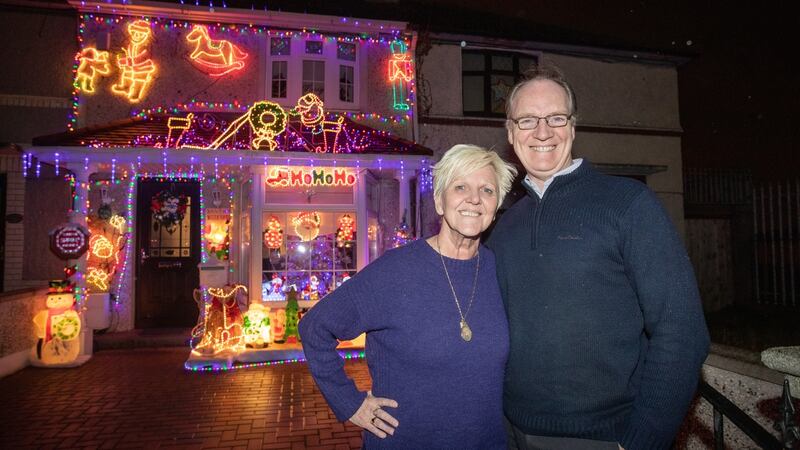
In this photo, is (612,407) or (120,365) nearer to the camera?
(612,407)

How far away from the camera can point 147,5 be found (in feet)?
26.5

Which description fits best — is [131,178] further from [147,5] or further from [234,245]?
[147,5]

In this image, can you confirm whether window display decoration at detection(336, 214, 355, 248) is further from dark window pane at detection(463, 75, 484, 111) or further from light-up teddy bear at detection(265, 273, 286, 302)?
dark window pane at detection(463, 75, 484, 111)

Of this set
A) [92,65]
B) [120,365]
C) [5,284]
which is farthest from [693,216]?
[5,284]

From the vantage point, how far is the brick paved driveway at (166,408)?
4.29 meters

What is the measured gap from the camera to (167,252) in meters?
8.69

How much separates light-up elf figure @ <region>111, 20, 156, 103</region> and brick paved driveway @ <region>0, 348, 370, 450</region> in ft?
16.5

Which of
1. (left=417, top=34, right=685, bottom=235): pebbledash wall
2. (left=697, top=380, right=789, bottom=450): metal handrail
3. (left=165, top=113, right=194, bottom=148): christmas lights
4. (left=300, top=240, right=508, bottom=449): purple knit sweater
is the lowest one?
(left=697, top=380, right=789, bottom=450): metal handrail

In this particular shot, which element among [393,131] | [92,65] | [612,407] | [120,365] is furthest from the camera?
[393,131]

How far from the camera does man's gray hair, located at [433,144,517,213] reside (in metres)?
2.05

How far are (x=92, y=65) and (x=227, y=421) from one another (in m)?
7.27

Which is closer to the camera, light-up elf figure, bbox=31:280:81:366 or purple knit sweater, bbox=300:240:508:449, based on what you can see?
purple knit sweater, bbox=300:240:508:449

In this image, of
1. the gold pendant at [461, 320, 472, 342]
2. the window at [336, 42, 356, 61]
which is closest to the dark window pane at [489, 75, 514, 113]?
the window at [336, 42, 356, 61]

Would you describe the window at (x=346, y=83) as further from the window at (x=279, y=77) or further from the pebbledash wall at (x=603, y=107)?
the pebbledash wall at (x=603, y=107)
